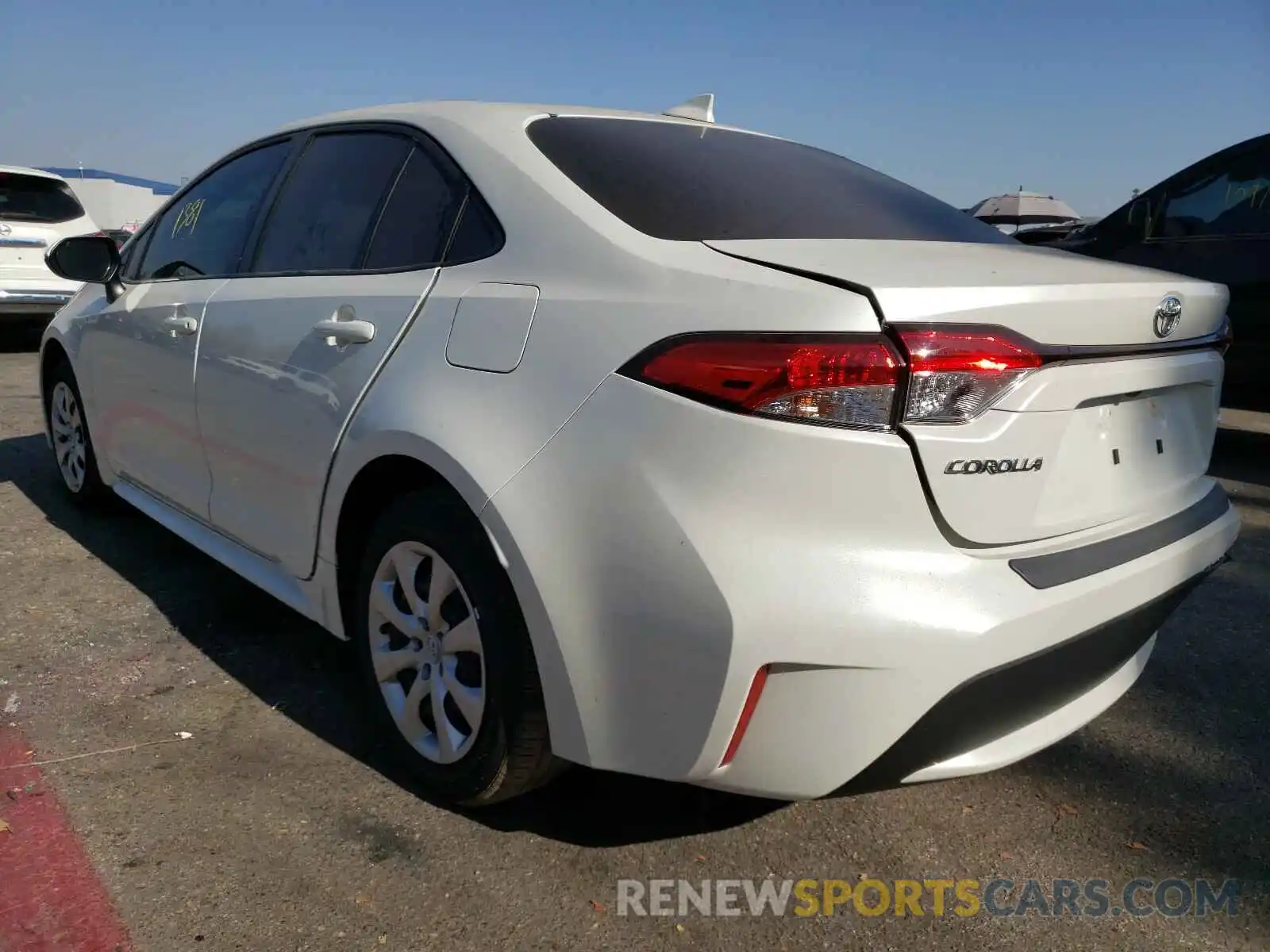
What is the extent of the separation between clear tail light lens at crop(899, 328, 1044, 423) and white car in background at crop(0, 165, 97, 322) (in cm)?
942

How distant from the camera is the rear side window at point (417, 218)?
2.31 metres

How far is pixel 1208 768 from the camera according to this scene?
2543mm

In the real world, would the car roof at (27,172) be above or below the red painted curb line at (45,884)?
above

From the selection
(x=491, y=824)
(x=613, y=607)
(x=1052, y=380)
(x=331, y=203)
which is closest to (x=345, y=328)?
(x=331, y=203)

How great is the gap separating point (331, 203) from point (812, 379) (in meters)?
1.69

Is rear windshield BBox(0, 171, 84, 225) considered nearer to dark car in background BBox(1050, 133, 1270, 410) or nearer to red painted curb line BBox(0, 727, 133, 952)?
red painted curb line BBox(0, 727, 133, 952)

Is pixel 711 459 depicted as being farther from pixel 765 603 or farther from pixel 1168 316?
pixel 1168 316

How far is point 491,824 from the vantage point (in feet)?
7.31

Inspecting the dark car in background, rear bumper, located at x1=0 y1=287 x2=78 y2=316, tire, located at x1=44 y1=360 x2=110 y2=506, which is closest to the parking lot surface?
tire, located at x1=44 y1=360 x2=110 y2=506

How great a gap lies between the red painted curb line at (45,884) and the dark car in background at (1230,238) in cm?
598

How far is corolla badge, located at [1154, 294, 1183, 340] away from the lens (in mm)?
1944

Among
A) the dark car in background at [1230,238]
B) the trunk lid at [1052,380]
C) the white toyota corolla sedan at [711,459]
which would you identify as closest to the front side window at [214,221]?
the white toyota corolla sedan at [711,459]

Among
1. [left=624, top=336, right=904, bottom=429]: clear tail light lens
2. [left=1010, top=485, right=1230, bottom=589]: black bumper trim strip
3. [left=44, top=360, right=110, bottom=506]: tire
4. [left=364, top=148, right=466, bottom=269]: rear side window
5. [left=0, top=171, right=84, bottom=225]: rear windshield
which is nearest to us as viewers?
[left=624, top=336, right=904, bottom=429]: clear tail light lens

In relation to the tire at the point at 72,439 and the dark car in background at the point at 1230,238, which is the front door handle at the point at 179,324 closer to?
the tire at the point at 72,439
